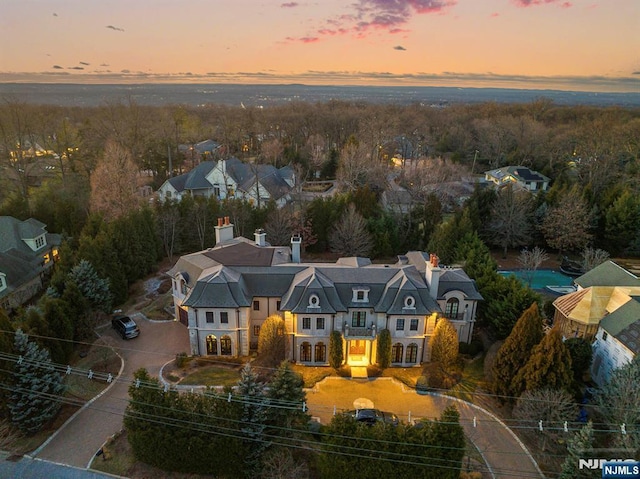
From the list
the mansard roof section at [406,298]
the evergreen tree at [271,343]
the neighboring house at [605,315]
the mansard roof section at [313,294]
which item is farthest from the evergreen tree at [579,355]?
the evergreen tree at [271,343]

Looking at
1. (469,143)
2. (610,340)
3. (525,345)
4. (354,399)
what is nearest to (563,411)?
(525,345)

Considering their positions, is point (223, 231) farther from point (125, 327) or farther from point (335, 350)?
point (335, 350)

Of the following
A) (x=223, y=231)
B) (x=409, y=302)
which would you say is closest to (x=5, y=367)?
(x=223, y=231)

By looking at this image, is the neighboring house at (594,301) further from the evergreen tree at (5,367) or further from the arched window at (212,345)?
the evergreen tree at (5,367)

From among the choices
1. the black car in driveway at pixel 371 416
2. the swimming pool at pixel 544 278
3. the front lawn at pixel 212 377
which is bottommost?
the swimming pool at pixel 544 278

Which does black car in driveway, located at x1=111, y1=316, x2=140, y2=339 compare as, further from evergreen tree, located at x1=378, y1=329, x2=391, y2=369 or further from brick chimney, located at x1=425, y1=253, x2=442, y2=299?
brick chimney, located at x1=425, y1=253, x2=442, y2=299

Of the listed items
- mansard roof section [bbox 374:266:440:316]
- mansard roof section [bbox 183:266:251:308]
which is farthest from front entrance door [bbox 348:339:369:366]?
mansard roof section [bbox 183:266:251:308]

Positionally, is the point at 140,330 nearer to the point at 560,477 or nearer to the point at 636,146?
the point at 560,477

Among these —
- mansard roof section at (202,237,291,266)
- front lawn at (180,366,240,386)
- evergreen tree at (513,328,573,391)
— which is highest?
mansard roof section at (202,237,291,266)
